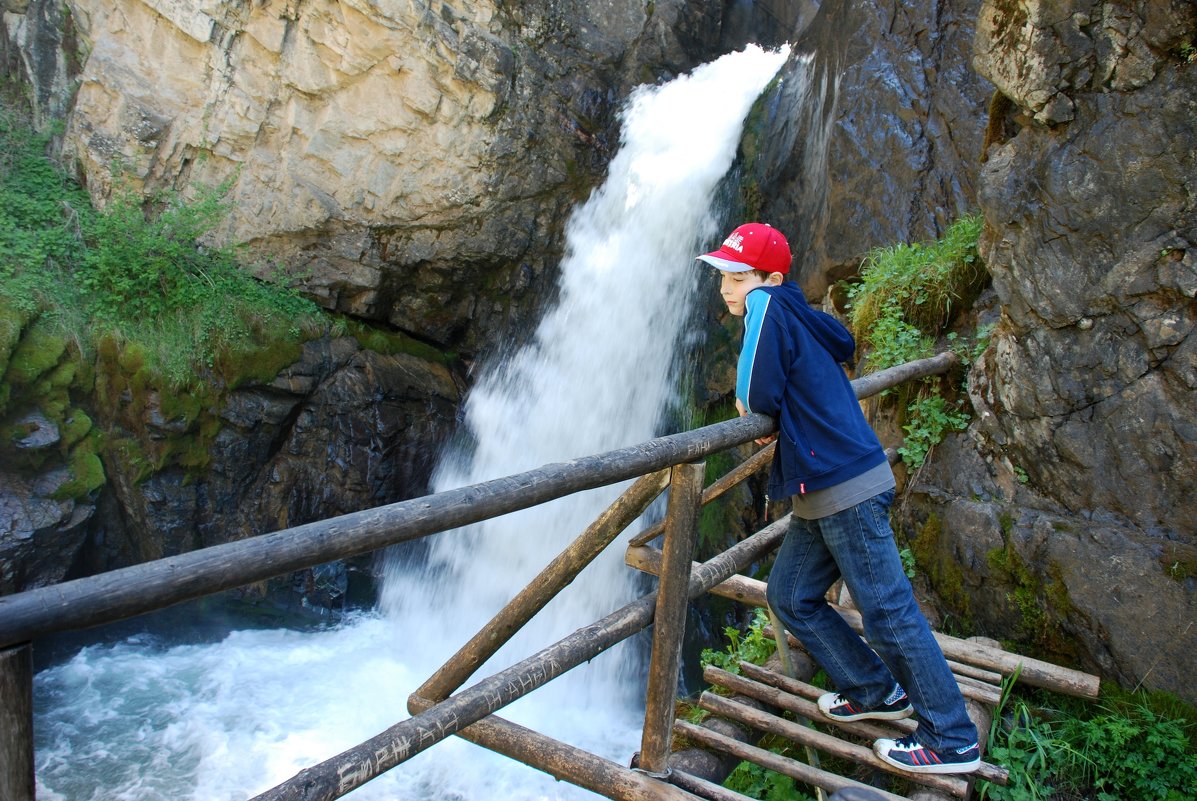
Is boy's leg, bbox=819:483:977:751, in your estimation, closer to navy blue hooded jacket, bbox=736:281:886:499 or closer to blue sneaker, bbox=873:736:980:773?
blue sneaker, bbox=873:736:980:773

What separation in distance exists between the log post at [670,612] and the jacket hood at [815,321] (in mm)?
621

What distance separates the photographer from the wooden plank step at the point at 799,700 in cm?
254

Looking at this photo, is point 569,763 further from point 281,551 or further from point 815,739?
point 281,551

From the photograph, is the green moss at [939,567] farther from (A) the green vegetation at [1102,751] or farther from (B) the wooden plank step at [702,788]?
(B) the wooden plank step at [702,788]

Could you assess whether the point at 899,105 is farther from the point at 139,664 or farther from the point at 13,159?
the point at 13,159

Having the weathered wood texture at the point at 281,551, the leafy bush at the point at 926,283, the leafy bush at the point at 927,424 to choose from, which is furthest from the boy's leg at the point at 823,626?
the leafy bush at the point at 926,283

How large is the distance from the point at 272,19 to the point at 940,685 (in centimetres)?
968

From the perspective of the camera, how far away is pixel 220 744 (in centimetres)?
611

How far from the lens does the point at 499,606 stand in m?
8.26

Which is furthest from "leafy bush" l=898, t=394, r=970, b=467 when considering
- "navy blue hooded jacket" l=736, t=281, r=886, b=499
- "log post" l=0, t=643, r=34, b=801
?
"log post" l=0, t=643, r=34, b=801

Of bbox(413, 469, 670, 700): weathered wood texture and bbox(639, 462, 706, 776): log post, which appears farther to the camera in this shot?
bbox(639, 462, 706, 776): log post

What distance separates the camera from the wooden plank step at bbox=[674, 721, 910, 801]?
257 centimetres

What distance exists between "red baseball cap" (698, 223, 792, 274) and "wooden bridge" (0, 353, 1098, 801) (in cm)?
54

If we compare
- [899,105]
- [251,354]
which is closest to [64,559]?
[251,354]
